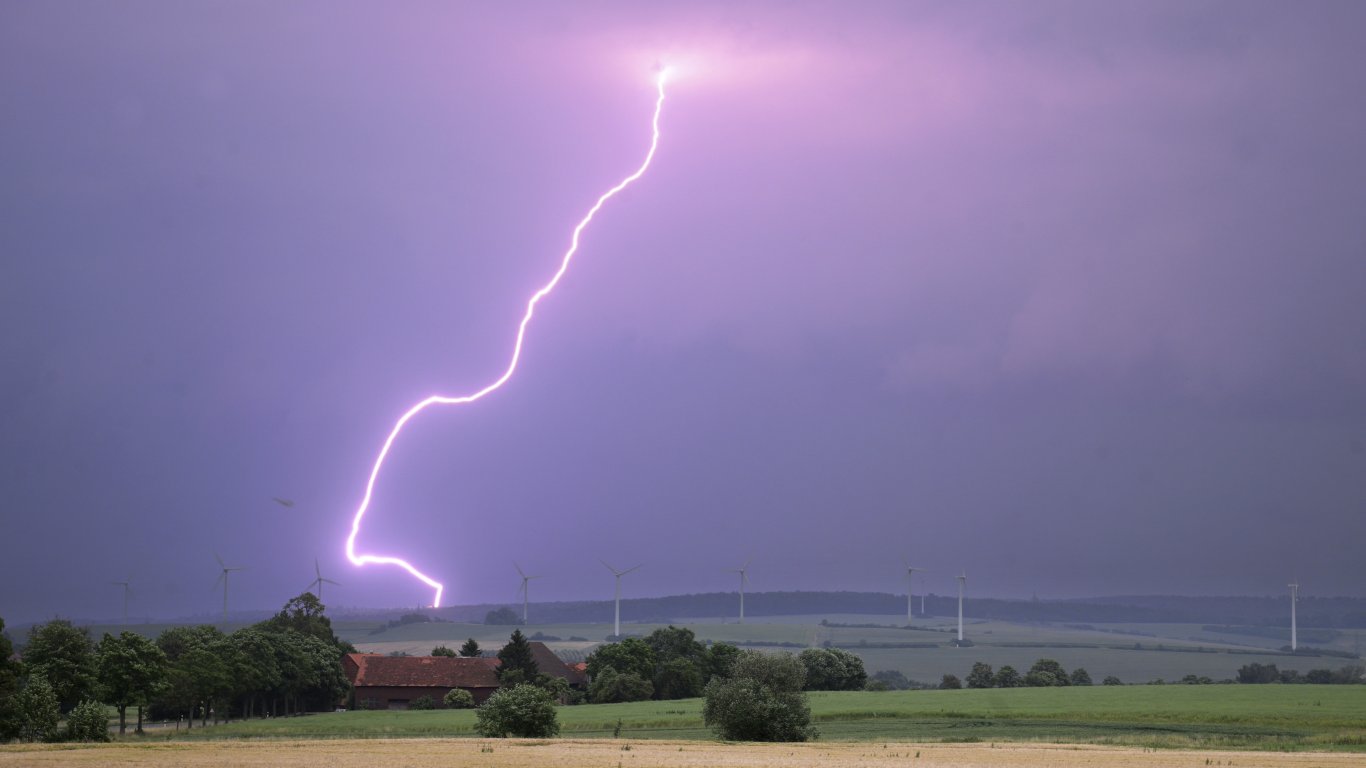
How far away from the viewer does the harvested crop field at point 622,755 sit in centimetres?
3828

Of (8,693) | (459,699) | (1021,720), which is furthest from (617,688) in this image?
(8,693)

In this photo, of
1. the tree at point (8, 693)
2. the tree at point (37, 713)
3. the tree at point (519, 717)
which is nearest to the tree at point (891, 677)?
the tree at point (519, 717)

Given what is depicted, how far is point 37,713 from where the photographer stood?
53469 millimetres

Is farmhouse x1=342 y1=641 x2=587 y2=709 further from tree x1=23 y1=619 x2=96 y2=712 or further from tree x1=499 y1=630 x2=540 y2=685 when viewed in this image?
tree x1=23 y1=619 x2=96 y2=712

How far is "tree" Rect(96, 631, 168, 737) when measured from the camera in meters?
66.9

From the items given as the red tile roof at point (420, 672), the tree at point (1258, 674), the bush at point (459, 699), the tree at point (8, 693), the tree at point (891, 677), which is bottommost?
the tree at point (891, 677)

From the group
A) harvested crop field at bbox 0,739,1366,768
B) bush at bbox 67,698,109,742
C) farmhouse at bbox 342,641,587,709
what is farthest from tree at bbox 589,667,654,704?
harvested crop field at bbox 0,739,1366,768

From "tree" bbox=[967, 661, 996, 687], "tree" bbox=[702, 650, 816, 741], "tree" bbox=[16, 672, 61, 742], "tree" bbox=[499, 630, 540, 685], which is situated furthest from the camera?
"tree" bbox=[967, 661, 996, 687]

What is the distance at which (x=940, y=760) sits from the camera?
41.2 meters

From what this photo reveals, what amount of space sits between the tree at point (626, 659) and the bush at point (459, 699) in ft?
37.4

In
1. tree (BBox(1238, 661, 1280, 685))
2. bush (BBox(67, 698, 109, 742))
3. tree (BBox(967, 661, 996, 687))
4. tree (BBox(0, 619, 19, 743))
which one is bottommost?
tree (BBox(1238, 661, 1280, 685))

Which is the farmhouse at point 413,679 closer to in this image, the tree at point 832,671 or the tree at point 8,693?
the tree at point 832,671

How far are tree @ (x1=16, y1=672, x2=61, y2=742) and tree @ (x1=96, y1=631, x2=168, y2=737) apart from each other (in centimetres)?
1214

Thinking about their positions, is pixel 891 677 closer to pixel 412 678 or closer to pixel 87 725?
pixel 412 678
